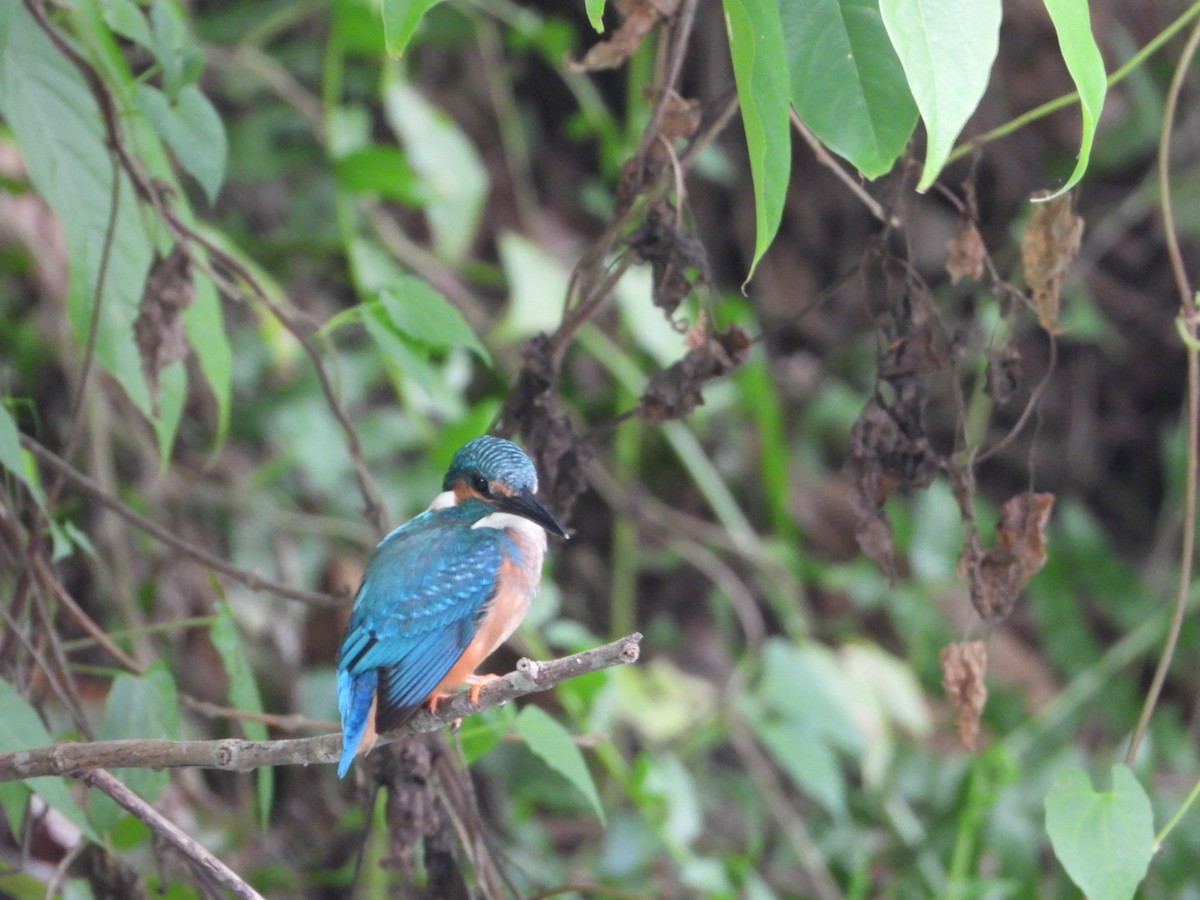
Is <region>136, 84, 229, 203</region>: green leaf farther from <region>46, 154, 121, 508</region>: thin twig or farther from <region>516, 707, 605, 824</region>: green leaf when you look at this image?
<region>516, 707, 605, 824</region>: green leaf

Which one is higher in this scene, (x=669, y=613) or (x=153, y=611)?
(x=153, y=611)

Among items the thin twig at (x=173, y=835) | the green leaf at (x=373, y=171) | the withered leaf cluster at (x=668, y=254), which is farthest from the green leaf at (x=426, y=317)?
the green leaf at (x=373, y=171)

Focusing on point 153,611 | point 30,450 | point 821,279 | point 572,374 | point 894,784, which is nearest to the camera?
point 30,450

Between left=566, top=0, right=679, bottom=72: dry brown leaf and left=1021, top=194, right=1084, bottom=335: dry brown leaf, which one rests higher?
left=566, top=0, right=679, bottom=72: dry brown leaf

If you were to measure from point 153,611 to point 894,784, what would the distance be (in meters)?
2.44

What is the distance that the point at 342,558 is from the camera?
14.7ft

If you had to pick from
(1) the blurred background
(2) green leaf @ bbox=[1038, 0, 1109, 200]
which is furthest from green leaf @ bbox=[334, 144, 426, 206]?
(2) green leaf @ bbox=[1038, 0, 1109, 200]

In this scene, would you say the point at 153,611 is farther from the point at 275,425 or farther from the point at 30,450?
the point at 30,450

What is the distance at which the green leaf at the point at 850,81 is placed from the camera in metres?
1.56

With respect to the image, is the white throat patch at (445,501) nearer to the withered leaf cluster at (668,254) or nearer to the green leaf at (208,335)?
the green leaf at (208,335)

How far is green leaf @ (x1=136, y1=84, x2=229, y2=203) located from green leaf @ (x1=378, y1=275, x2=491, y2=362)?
307mm

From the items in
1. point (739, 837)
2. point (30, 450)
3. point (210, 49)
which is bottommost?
point (739, 837)

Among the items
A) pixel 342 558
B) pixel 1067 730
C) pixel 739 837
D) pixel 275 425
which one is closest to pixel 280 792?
pixel 342 558

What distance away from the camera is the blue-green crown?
6.86ft
